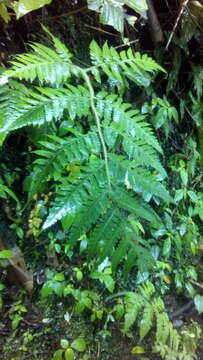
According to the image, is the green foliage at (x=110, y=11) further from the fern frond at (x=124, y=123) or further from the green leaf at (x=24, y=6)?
the fern frond at (x=124, y=123)

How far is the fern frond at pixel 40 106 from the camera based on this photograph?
621 millimetres

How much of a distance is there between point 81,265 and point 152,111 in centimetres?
69

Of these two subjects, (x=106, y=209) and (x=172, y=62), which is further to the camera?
(x=172, y=62)

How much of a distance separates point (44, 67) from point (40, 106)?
0.42 feet

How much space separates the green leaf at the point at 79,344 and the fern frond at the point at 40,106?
80cm

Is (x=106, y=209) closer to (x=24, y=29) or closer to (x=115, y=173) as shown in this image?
(x=115, y=173)

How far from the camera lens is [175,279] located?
52.4 inches

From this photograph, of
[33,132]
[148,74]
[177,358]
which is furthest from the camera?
[177,358]

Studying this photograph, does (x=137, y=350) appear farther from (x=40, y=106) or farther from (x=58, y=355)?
(x=40, y=106)

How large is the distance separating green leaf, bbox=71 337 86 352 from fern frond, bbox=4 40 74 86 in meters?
0.87

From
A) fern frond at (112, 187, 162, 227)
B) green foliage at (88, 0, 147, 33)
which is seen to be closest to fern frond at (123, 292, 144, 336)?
fern frond at (112, 187, 162, 227)

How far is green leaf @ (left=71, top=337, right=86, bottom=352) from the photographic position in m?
1.00

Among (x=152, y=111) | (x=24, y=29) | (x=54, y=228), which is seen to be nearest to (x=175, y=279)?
(x=54, y=228)

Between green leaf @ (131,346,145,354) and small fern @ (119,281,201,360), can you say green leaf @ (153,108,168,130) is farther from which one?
green leaf @ (131,346,145,354)
